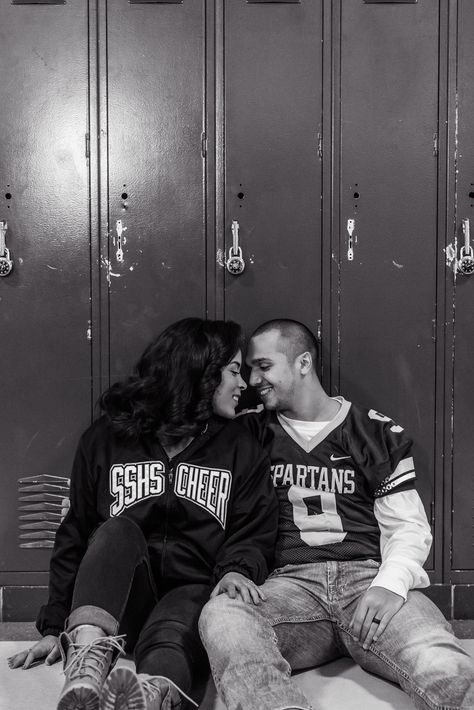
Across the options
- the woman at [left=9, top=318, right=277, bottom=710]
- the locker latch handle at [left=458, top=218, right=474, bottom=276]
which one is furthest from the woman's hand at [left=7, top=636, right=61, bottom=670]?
the locker latch handle at [left=458, top=218, right=474, bottom=276]

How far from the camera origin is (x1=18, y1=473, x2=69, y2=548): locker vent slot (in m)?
2.47

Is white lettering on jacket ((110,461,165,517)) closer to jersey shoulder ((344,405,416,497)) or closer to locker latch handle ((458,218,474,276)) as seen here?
jersey shoulder ((344,405,416,497))

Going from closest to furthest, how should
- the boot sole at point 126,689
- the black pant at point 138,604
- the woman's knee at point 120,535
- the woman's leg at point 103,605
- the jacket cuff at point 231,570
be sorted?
1. the boot sole at point 126,689
2. the woman's leg at point 103,605
3. the black pant at point 138,604
4. the woman's knee at point 120,535
5. the jacket cuff at point 231,570

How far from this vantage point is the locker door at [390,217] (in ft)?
8.00

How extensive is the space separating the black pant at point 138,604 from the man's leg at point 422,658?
1.56 ft

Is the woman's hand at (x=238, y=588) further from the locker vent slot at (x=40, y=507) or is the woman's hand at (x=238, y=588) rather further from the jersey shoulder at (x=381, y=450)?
the locker vent slot at (x=40, y=507)

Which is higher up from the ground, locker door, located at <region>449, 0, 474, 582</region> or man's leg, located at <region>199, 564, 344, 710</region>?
locker door, located at <region>449, 0, 474, 582</region>

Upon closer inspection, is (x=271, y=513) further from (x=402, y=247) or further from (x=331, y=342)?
(x=402, y=247)

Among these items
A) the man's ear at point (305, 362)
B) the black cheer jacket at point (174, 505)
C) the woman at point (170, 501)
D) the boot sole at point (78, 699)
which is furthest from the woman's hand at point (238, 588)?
the man's ear at point (305, 362)

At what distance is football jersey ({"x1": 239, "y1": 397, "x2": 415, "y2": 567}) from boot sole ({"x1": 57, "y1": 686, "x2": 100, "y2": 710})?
0.78m

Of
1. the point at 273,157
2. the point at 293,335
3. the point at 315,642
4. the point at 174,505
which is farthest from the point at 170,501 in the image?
the point at 273,157

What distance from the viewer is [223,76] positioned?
8.00 ft

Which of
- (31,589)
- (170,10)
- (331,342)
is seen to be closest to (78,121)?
(170,10)

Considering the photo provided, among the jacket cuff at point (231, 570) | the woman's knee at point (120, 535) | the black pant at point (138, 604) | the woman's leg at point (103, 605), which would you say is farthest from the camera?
the jacket cuff at point (231, 570)
